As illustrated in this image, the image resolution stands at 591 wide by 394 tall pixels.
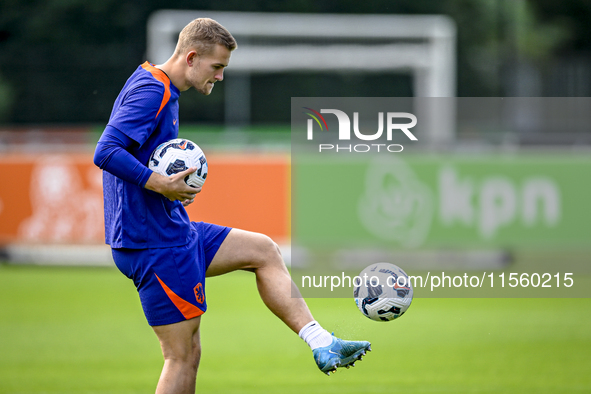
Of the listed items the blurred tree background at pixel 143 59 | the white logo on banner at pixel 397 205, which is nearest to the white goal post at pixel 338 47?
the blurred tree background at pixel 143 59

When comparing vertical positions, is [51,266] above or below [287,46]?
below

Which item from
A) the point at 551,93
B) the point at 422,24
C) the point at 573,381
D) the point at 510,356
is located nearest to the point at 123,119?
the point at 573,381

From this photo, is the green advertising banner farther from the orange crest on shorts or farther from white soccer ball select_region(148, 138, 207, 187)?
white soccer ball select_region(148, 138, 207, 187)

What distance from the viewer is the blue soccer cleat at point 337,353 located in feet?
15.0

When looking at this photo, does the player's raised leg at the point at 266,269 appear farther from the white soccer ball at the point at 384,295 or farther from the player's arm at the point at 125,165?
the player's arm at the point at 125,165

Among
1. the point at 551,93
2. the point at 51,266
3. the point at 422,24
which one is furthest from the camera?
the point at 551,93

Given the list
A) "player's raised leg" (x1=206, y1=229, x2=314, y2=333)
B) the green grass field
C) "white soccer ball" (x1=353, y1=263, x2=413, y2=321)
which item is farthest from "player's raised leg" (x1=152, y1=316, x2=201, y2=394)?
"white soccer ball" (x1=353, y1=263, x2=413, y2=321)

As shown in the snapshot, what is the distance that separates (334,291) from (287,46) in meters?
9.75

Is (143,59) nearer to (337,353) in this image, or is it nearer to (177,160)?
(177,160)

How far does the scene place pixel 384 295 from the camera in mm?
5098

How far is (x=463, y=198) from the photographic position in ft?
41.7

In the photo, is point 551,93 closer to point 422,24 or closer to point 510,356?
point 422,24

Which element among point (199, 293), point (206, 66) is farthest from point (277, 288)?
point (206, 66)

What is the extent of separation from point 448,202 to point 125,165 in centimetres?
912
